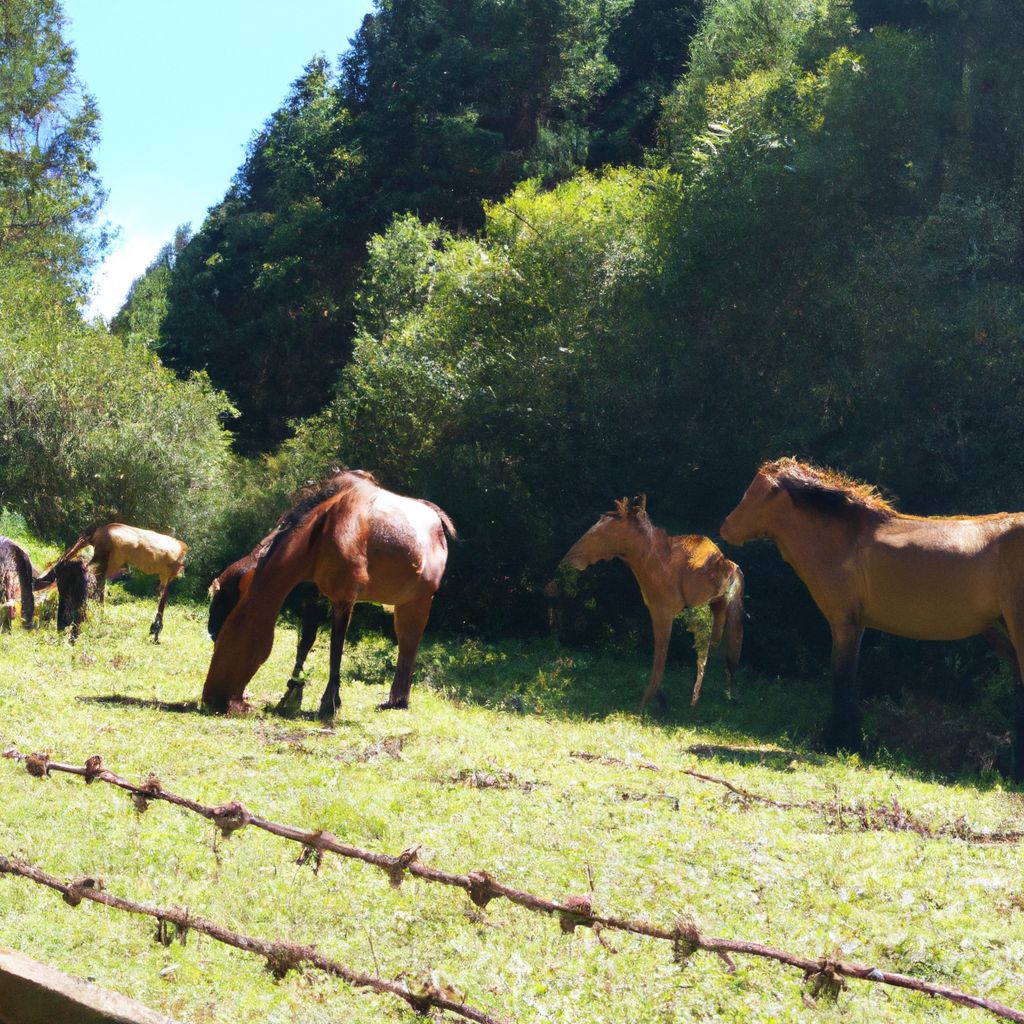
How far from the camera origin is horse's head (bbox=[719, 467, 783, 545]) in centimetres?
1318

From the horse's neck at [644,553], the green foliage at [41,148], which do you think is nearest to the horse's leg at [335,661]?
the horse's neck at [644,553]

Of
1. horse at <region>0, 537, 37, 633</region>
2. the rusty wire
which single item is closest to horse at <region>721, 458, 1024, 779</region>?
horse at <region>0, 537, 37, 633</region>

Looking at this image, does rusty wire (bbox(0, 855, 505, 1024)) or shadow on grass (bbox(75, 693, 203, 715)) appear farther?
shadow on grass (bbox(75, 693, 203, 715))

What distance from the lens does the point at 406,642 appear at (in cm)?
1312

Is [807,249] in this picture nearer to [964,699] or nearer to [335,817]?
[964,699]

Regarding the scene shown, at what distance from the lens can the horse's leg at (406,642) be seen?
12938 mm

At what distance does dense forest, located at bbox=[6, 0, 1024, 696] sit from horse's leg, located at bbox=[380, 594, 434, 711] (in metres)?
6.29

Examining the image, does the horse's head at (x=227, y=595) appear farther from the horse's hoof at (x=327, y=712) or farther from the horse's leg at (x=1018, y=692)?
the horse's leg at (x=1018, y=692)

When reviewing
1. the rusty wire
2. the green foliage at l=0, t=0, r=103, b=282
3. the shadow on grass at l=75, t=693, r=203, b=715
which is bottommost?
the shadow on grass at l=75, t=693, r=203, b=715

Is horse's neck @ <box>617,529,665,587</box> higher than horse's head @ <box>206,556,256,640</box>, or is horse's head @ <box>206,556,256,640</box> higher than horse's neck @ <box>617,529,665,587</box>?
horse's neck @ <box>617,529,665,587</box>

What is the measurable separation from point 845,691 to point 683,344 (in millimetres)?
7751

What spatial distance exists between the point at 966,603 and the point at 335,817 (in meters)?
7.58

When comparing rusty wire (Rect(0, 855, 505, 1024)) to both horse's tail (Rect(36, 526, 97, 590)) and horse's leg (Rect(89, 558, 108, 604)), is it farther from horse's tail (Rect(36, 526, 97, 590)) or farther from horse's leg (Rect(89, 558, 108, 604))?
horse's leg (Rect(89, 558, 108, 604))

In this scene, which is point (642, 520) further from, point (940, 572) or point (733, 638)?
point (940, 572)
